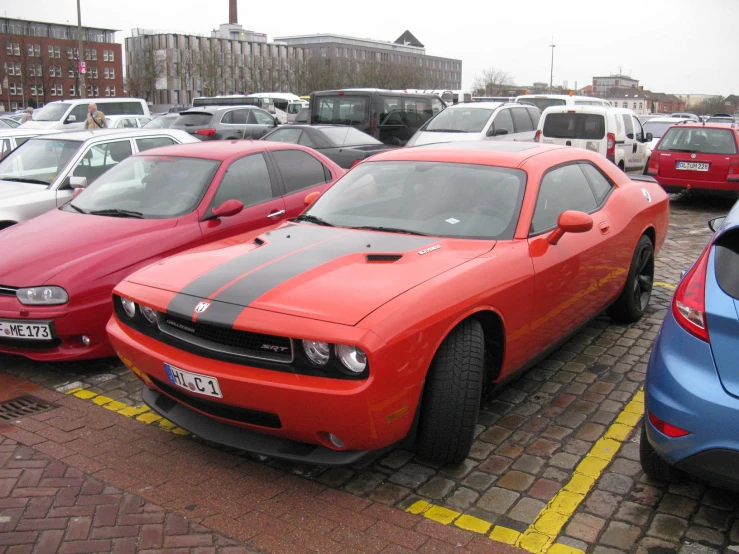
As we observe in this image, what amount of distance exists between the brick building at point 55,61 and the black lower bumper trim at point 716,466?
8077 centimetres

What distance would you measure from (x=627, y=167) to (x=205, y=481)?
43.0 ft

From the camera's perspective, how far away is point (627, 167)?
14.7 metres

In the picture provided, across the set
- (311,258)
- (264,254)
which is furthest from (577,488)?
(264,254)

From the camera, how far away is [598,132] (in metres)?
14.2

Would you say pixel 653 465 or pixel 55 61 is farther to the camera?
pixel 55 61

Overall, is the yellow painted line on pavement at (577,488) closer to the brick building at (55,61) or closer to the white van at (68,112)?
the white van at (68,112)

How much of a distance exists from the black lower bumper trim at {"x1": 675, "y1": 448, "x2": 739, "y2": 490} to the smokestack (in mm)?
114306

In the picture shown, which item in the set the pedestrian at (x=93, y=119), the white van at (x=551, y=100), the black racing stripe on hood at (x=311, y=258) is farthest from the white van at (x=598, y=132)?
the black racing stripe on hood at (x=311, y=258)

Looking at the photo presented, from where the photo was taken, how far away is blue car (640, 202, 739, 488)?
2.80 meters

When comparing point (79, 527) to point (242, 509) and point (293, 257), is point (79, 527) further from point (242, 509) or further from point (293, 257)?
point (293, 257)

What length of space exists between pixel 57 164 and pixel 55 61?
90585 mm

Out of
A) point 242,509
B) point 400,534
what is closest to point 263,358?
point 242,509

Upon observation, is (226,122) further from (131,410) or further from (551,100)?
(131,410)

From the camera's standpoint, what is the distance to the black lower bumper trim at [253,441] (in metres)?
3.27
